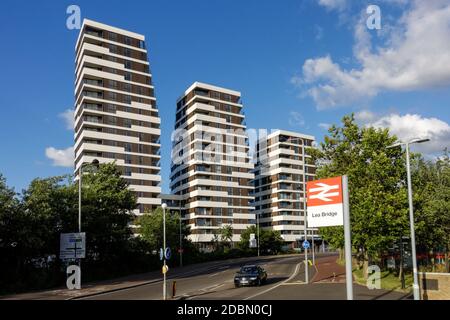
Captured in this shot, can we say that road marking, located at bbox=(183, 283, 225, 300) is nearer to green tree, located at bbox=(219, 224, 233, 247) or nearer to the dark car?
the dark car

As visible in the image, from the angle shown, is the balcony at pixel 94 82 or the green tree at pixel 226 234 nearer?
the balcony at pixel 94 82

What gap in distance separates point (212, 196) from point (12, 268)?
72.6 metres

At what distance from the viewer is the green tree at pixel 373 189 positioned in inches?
1160

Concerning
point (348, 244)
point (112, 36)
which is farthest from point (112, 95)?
point (348, 244)

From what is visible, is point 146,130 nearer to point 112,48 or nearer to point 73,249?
point 112,48

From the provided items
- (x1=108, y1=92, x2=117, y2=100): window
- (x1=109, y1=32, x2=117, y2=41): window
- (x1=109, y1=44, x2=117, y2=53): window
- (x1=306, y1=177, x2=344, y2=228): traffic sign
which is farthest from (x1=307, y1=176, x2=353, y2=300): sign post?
(x1=109, y1=32, x2=117, y2=41): window

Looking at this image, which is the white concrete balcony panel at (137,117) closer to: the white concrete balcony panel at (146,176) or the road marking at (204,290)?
the white concrete balcony panel at (146,176)

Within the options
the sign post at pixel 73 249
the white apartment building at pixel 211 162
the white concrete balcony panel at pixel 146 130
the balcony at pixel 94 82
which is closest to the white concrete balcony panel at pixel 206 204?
the white apartment building at pixel 211 162

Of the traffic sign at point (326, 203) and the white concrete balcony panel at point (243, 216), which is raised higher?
the traffic sign at point (326, 203)

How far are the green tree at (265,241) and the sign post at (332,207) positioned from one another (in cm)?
7836

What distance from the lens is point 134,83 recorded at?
93.6 metres
